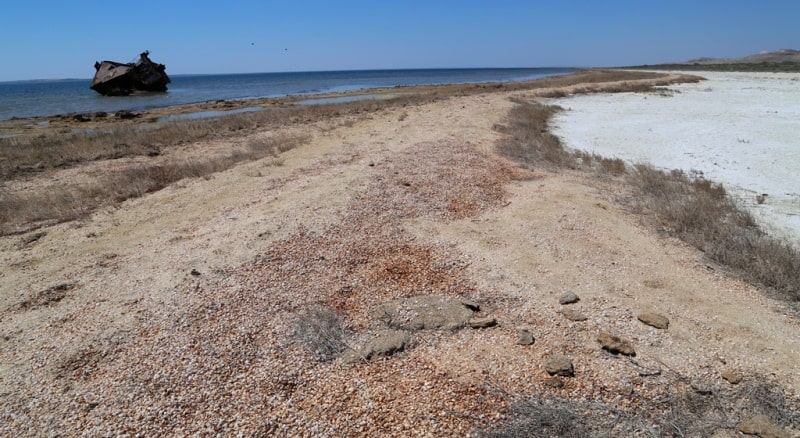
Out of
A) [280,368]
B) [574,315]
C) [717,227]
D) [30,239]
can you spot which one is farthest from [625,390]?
[30,239]

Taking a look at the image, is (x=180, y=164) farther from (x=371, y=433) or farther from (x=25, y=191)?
(x=371, y=433)

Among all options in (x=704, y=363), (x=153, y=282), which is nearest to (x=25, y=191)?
(x=153, y=282)

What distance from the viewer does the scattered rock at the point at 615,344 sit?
4084 mm

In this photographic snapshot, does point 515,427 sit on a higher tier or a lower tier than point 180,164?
lower

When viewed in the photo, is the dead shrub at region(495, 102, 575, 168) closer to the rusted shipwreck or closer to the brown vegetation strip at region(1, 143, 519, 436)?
the brown vegetation strip at region(1, 143, 519, 436)

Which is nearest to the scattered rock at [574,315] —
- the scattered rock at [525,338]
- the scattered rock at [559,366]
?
the scattered rock at [525,338]

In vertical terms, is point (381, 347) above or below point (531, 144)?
below

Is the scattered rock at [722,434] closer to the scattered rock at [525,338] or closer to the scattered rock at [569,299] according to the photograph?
the scattered rock at [525,338]

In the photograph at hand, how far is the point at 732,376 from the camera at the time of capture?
12.2ft

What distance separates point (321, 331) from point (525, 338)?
6.83ft

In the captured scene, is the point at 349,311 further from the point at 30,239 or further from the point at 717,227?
the point at 717,227

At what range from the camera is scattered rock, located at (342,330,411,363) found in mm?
4125

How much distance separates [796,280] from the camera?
5363 mm

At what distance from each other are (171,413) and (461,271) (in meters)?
3.63
